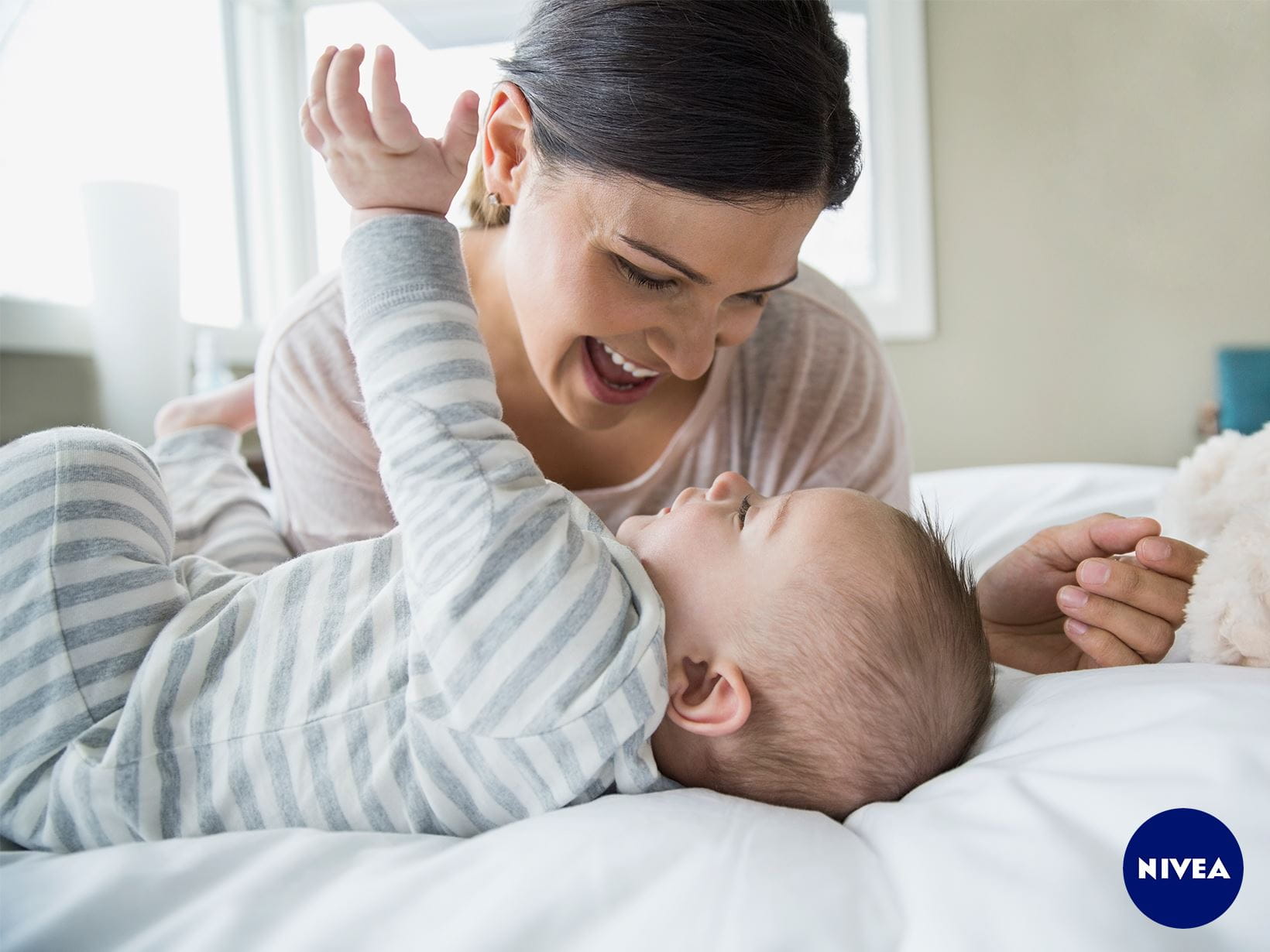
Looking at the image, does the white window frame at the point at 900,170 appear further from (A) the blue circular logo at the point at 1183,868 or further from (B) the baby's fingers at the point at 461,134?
(A) the blue circular logo at the point at 1183,868

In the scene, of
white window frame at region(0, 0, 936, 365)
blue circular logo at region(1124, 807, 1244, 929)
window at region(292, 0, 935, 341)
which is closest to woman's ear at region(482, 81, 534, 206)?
blue circular logo at region(1124, 807, 1244, 929)

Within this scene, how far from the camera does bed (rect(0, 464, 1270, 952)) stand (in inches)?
19.0

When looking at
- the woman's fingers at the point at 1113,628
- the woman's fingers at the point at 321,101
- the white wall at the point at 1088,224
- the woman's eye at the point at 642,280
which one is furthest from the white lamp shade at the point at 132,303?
the white wall at the point at 1088,224

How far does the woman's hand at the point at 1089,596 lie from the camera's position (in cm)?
78

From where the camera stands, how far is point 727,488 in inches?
35.4

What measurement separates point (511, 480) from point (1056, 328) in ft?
8.70

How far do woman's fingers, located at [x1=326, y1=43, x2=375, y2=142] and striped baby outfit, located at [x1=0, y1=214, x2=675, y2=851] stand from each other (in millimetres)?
119

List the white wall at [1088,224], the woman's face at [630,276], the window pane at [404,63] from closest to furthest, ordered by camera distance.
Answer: the woman's face at [630,276] < the window pane at [404,63] < the white wall at [1088,224]

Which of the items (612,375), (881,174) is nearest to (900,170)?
(881,174)

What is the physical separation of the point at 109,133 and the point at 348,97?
6.12 feet

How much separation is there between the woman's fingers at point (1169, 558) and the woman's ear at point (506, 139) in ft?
2.40

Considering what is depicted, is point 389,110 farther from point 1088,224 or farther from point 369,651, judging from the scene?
point 1088,224

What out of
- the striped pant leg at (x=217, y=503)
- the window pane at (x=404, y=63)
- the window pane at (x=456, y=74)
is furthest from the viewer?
the window pane at (x=456, y=74)

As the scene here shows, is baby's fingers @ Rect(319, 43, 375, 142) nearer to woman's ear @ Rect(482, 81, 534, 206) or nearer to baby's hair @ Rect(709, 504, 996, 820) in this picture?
woman's ear @ Rect(482, 81, 534, 206)
